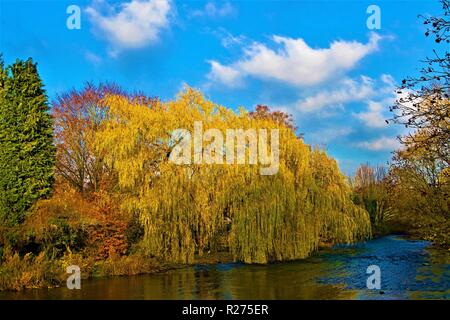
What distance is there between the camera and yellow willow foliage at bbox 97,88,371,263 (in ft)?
59.8

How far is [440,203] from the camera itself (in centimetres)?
1291

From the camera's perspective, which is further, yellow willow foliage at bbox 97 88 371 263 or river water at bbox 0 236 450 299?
yellow willow foliage at bbox 97 88 371 263

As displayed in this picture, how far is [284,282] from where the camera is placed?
14.3 metres

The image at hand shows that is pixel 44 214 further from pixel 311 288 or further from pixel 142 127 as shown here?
pixel 311 288

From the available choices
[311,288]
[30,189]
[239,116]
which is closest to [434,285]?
[311,288]

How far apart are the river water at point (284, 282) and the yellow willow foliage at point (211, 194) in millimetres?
1080

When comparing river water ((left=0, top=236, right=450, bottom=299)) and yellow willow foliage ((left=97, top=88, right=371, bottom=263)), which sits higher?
yellow willow foliage ((left=97, top=88, right=371, bottom=263))

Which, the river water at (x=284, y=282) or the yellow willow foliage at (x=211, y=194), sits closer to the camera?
the river water at (x=284, y=282)

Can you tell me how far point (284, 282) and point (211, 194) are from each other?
588cm

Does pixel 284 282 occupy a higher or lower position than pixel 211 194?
lower

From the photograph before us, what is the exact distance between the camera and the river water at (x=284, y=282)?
12.6 metres

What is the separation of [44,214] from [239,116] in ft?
30.6

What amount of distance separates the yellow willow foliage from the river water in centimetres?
108

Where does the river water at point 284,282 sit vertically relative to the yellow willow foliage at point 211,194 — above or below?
below
